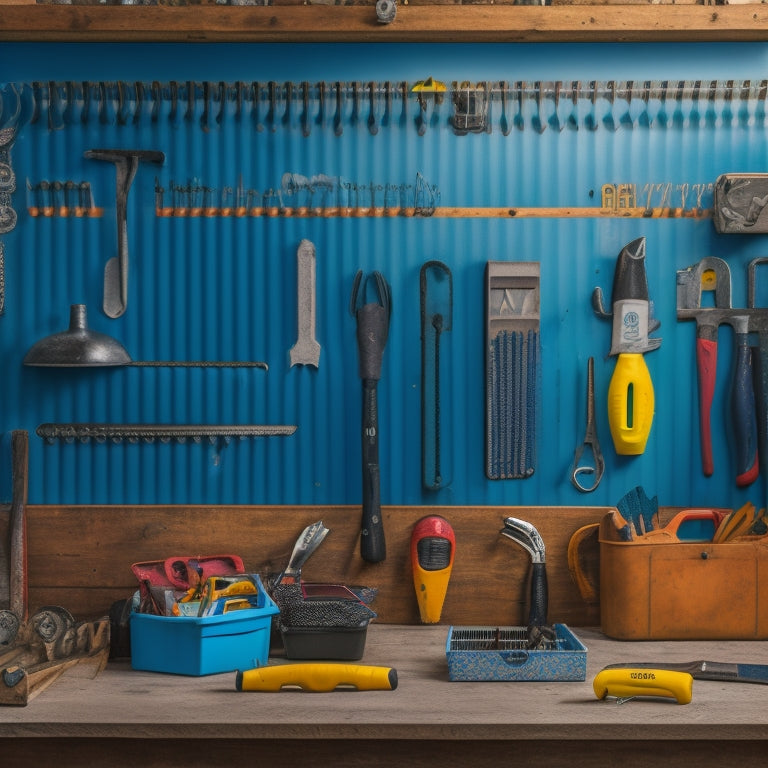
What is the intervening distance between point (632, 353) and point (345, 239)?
0.82 m

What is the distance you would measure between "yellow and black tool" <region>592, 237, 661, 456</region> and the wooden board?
24 cm

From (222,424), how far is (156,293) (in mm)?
398

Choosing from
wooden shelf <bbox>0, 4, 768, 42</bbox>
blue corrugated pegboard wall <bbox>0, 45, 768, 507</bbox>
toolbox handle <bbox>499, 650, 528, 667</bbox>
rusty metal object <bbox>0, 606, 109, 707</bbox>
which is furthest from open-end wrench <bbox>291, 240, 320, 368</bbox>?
→ toolbox handle <bbox>499, 650, 528, 667</bbox>

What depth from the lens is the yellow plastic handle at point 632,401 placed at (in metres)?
2.43

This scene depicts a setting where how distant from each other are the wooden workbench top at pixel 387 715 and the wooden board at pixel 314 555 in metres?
0.51

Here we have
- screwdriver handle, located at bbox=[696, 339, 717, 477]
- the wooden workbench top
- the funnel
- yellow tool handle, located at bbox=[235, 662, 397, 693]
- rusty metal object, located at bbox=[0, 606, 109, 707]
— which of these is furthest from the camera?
screwdriver handle, located at bbox=[696, 339, 717, 477]

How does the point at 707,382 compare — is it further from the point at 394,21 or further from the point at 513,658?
the point at 394,21

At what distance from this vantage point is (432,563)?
2357 mm

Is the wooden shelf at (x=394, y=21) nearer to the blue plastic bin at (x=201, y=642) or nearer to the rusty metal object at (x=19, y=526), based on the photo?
the rusty metal object at (x=19, y=526)

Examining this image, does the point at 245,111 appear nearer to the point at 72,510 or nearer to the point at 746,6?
the point at 72,510

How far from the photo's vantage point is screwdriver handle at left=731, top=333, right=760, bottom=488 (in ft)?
7.97

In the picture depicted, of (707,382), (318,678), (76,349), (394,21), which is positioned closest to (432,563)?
(318,678)

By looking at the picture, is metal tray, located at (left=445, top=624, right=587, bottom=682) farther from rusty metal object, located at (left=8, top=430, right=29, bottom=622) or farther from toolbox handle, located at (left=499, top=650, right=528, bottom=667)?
rusty metal object, located at (left=8, top=430, right=29, bottom=622)

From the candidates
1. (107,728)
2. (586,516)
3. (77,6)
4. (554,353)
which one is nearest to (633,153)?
(554,353)
